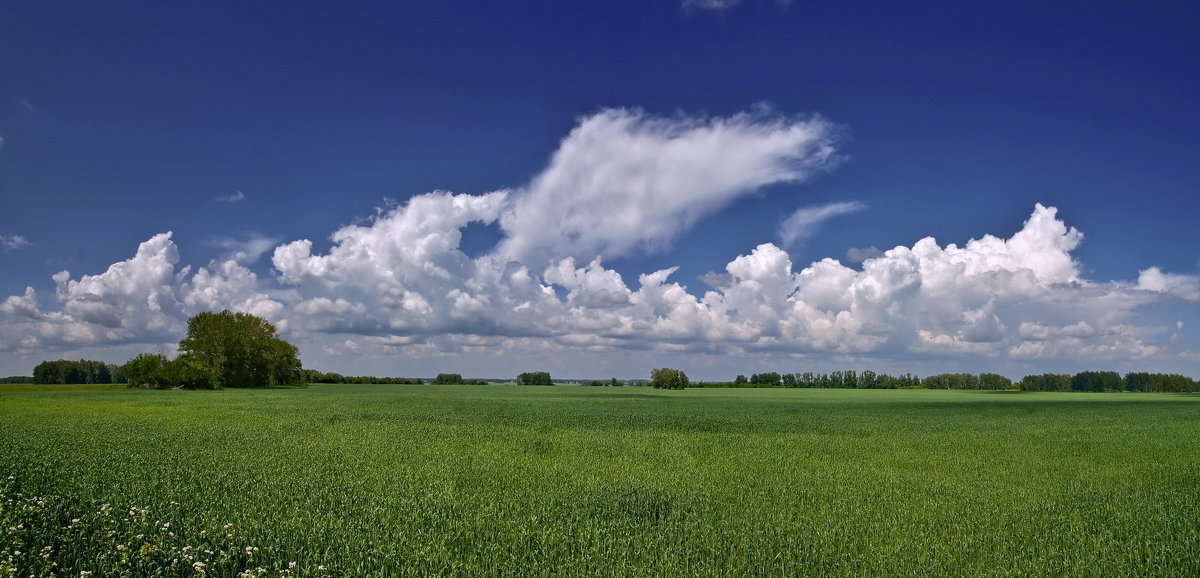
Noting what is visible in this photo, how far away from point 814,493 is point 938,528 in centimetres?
293

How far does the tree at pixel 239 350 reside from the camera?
85938mm

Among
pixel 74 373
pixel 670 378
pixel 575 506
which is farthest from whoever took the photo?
pixel 670 378

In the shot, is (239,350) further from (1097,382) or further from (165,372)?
(1097,382)

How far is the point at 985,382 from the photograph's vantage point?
182 m

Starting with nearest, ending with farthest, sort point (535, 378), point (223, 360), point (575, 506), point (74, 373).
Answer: point (575, 506), point (223, 360), point (74, 373), point (535, 378)

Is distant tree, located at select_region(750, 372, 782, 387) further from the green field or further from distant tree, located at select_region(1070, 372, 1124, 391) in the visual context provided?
the green field

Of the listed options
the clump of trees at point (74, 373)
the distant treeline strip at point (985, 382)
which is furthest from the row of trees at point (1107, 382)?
the clump of trees at point (74, 373)

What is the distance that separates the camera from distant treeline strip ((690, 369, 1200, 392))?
6412 inches

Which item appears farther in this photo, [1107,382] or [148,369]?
[1107,382]

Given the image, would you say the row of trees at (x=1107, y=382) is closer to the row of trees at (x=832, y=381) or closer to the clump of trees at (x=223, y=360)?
the row of trees at (x=832, y=381)

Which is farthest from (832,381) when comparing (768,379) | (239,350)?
(239,350)

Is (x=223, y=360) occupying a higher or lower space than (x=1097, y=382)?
higher

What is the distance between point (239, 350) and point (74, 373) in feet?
161

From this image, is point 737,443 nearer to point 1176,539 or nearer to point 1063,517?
point 1063,517
